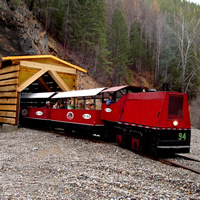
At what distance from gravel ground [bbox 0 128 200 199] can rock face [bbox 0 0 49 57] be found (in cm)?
1549

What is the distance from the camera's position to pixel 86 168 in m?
6.39

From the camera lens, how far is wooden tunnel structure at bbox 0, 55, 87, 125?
14945 millimetres

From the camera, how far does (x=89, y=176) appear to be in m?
5.65

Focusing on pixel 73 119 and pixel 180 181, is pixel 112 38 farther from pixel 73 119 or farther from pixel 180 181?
pixel 180 181

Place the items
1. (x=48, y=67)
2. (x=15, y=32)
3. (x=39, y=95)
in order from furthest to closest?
(x=15, y=32), (x=48, y=67), (x=39, y=95)

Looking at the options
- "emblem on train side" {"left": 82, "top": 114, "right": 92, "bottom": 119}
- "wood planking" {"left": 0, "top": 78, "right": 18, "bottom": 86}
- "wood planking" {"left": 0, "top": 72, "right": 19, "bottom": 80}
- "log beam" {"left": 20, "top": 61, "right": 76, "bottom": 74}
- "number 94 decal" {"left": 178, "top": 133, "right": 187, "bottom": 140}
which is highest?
"log beam" {"left": 20, "top": 61, "right": 76, "bottom": 74}

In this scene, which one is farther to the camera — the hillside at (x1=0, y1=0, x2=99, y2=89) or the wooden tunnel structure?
the hillside at (x1=0, y1=0, x2=99, y2=89)

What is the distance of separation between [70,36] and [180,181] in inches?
1225

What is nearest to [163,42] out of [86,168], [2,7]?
[2,7]

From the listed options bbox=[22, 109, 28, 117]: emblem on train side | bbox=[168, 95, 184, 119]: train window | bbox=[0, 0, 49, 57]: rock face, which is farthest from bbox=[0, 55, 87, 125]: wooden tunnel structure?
bbox=[168, 95, 184, 119]: train window

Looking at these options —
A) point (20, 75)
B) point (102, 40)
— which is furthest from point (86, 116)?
point (102, 40)

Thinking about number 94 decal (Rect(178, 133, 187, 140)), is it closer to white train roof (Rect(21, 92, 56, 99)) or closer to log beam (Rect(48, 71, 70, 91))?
white train roof (Rect(21, 92, 56, 99))

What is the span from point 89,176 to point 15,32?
2051 centimetres

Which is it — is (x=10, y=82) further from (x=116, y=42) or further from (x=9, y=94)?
(x=116, y=42)
